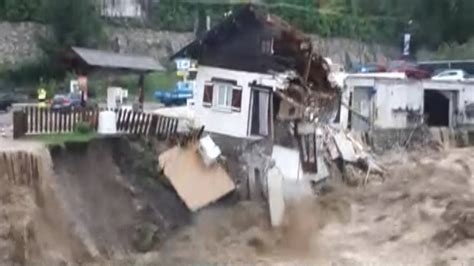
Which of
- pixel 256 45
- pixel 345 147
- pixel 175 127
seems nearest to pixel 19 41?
pixel 345 147

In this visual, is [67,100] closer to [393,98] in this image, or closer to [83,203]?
[83,203]

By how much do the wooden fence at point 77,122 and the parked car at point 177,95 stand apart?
48.5ft

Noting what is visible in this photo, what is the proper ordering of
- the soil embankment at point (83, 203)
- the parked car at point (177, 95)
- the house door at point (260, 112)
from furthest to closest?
1. the parked car at point (177, 95)
2. the house door at point (260, 112)
3. the soil embankment at point (83, 203)

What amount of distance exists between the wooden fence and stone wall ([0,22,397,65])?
20.0m

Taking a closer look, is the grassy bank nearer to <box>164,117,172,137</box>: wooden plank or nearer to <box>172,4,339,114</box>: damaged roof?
<box>164,117,172,137</box>: wooden plank

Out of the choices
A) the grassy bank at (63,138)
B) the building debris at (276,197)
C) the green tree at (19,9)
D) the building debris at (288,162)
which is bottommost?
the building debris at (276,197)

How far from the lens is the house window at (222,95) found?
3700cm

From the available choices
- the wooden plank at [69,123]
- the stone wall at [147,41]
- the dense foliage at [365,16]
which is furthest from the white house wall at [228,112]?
the dense foliage at [365,16]

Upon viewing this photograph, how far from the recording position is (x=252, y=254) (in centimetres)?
3186

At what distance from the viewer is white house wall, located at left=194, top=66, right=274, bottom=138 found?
36.5m

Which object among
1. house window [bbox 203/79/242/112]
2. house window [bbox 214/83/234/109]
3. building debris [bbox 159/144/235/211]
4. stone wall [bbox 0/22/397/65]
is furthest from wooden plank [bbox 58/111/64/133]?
stone wall [bbox 0/22/397/65]

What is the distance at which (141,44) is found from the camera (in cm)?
6512

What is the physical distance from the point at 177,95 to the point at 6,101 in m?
8.11

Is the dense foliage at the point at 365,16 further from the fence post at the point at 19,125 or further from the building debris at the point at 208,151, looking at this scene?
the fence post at the point at 19,125
